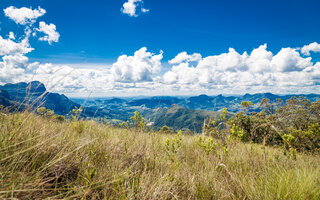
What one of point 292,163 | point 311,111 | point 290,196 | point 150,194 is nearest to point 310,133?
point 311,111

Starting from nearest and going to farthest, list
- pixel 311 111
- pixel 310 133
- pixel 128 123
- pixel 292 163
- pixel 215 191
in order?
pixel 215 191, pixel 292 163, pixel 128 123, pixel 310 133, pixel 311 111

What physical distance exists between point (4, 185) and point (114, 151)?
4.74ft

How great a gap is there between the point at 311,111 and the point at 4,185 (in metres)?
42.5

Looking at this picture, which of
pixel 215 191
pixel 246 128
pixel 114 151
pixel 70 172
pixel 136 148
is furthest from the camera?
pixel 246 128

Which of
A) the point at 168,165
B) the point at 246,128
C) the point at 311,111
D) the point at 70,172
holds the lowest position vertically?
the point at 246,128

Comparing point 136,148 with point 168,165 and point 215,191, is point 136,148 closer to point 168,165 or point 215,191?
point 168,165

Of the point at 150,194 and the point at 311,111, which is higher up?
the point at 150,194

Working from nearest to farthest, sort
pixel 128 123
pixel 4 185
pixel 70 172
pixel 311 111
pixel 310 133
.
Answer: pixel 4 185 < pixel 70 172 < pixel 128 123 < pixel 310 133 < pixel 311 111

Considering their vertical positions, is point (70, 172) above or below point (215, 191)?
above

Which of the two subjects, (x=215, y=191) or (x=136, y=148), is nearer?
(x=215, y=191)

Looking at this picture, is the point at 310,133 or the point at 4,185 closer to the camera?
the point at 4,185

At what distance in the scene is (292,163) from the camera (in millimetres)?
3277

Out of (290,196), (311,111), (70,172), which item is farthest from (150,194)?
(311,111)

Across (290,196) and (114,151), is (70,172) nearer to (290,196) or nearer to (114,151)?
(114,151)
